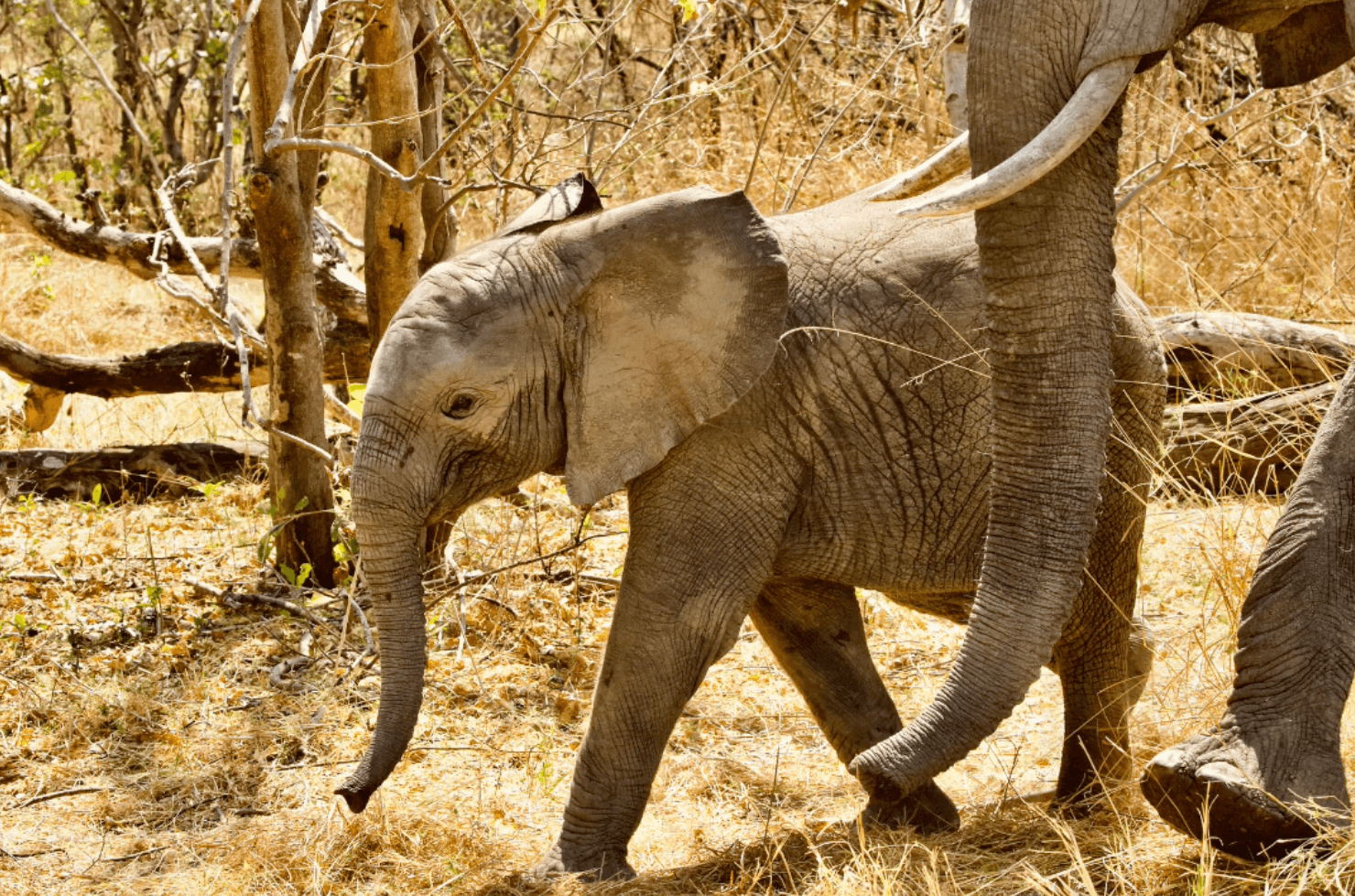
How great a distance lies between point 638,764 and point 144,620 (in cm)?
286

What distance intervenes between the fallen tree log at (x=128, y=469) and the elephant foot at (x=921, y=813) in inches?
160

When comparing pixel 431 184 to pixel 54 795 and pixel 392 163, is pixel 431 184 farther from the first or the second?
pixel 54 795

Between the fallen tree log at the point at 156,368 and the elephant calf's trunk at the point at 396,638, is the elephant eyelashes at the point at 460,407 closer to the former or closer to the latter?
the elephant calf's trunk at the point at 396,638

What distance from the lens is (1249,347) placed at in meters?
7.26

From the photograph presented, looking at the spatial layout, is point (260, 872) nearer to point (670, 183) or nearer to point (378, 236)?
point (378, 236)

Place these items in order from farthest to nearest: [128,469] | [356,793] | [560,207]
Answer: [128,469]
[560,207]
[356,793]

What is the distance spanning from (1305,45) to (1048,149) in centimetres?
101

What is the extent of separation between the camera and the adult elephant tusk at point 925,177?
4.53m

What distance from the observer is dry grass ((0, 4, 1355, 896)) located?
4.26 metres

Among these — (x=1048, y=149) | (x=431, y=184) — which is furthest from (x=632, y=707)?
(x=431, y=184)

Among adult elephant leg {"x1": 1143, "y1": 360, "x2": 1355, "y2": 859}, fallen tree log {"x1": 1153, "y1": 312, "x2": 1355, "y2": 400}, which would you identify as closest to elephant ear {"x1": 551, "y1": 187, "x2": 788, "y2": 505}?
adult elephant leg {"x1": 1143, "y1": 360, "x2": 1355, "y2": 859}

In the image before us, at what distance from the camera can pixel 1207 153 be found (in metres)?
9.86

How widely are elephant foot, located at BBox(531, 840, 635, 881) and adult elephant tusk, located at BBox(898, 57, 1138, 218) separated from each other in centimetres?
214

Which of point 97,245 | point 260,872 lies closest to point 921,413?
point 260,872
